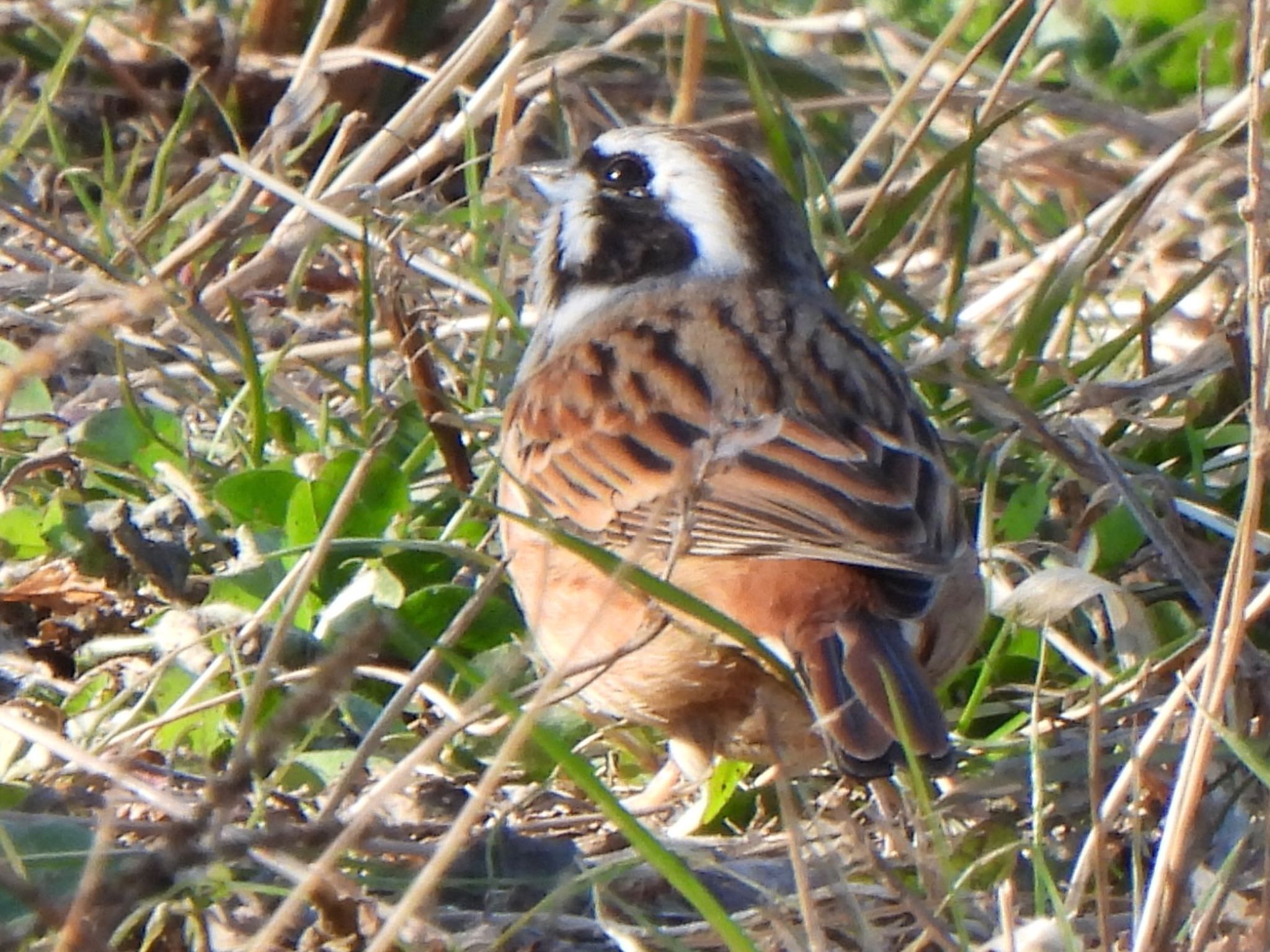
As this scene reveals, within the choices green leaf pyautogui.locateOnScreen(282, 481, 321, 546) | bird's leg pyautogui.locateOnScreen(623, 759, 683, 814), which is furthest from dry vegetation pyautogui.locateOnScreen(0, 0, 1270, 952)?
bird's leg pyautogui.locateOnScreen(623, 759, 683, 814)

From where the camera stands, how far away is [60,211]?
4.86 metres

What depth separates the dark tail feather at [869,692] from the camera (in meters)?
2.64

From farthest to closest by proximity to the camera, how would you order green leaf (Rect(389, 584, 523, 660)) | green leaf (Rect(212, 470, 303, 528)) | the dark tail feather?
green leaf (Rect(212, 470, 303, 528))
green leaf (Rect(389, 584, 523, 660))
the dark tail feather

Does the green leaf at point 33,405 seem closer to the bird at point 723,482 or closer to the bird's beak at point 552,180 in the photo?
the bird at point 723,482

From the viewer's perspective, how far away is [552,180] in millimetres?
4027

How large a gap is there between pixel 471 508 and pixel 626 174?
722 mm

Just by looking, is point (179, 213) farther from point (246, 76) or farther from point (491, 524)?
Result: point (491, 524)

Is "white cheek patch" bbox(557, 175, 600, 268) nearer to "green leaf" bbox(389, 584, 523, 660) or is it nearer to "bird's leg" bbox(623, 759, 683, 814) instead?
"green leaf" bbox(389, 584, 523, 660)

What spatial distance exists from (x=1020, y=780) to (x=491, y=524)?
108 centimetres

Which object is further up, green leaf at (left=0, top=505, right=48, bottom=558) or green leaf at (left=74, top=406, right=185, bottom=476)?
green leaf at (left=74, top=406, right=185, bottom=476)

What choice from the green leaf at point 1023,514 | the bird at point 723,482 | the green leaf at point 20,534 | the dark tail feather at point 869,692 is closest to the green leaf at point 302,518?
the bird at point 723,482

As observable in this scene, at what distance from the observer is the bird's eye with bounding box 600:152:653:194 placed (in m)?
3.91

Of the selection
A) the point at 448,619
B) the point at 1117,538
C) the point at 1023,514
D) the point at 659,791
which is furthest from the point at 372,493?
the point at 1117,538

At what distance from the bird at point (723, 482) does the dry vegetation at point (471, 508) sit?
0.14 metres
